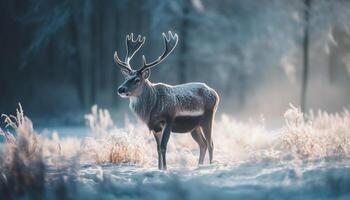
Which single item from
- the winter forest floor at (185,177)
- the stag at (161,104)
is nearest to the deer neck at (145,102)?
the stag at (161,104)

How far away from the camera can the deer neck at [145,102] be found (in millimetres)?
9352

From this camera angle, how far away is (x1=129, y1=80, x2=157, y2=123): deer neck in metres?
9.35

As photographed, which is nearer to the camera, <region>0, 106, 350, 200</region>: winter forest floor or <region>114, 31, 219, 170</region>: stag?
<region>0, 106, 350, 200</region>: winter forest floor

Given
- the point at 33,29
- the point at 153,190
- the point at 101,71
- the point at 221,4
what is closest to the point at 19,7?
the point at 33,29

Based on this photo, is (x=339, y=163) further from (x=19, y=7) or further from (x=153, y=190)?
(x=19, y=7)

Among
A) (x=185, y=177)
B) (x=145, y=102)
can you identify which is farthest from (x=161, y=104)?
(x=185, y=177)

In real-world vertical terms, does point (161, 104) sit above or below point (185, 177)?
above

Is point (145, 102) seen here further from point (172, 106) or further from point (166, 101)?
point (172, 106)

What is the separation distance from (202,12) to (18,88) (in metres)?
11.1

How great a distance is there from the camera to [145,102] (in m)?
9.36

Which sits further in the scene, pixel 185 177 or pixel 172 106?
pixel 172 106

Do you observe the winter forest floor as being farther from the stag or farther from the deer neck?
the deer neck

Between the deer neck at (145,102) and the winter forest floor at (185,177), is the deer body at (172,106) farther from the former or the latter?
the winter forest floor at (185,177)

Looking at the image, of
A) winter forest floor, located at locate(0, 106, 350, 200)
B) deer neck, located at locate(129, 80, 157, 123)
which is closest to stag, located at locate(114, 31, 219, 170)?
deer neck, located at locate(129, 80, 157, 123)
